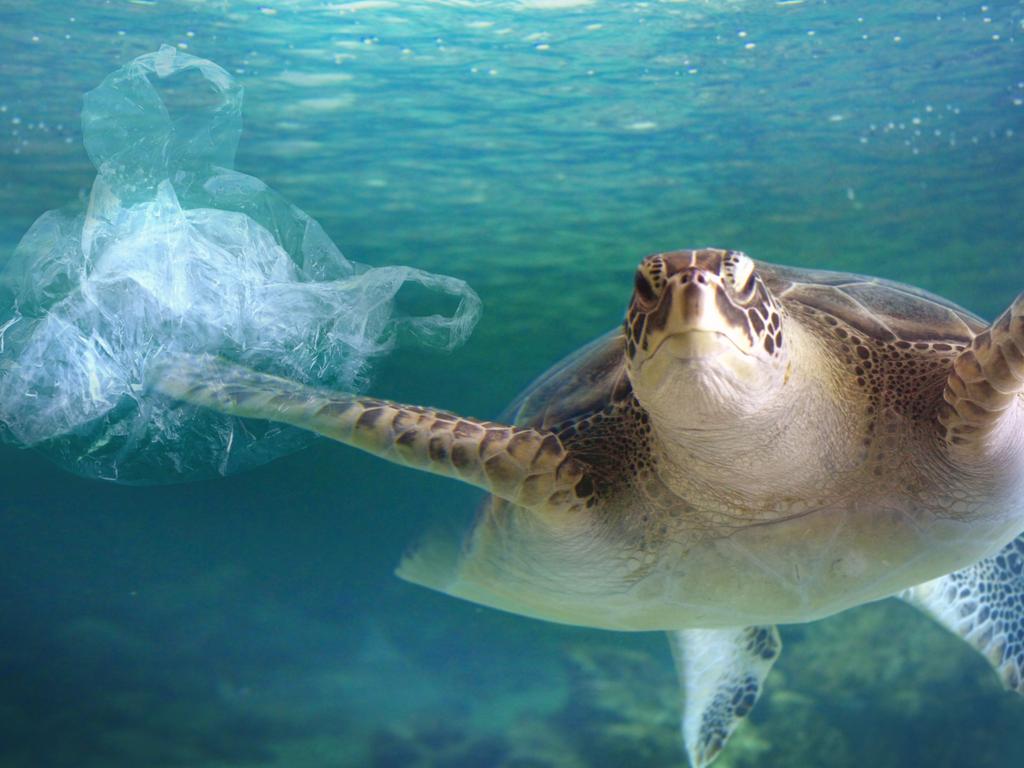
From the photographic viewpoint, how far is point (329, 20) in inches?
277

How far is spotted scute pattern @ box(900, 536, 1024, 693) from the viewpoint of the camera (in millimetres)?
4742

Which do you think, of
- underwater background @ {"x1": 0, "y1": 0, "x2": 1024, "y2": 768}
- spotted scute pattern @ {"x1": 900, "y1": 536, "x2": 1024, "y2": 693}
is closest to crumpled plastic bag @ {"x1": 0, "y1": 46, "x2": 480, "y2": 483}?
underwater background @ {"x1": 0, "y1": 0, "x2": 1024, "y2": 768}

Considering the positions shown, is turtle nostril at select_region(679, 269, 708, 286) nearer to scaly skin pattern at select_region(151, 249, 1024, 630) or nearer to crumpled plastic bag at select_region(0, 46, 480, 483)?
scaly skin pattern at select_region(151, 249, 1024, 630)

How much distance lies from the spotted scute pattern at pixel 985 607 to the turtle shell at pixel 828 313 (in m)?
2.34

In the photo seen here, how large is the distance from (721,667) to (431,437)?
3.54m

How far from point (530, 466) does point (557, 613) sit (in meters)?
1.67

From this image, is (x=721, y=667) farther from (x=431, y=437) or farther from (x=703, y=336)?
(x=703, y=336)

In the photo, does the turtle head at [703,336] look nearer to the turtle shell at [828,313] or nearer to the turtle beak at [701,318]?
the turtle beak at [701,318]

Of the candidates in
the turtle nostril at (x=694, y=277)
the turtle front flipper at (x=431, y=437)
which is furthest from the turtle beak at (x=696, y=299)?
the turtle front flipper at (x=431, y=437)

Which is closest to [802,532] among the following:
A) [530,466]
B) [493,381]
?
[530,466]

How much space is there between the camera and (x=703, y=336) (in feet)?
6.16

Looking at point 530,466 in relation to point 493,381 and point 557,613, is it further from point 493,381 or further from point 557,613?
point 493,381

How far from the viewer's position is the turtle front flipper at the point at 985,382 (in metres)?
2.17

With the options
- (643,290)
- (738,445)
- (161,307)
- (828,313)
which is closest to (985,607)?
(828,313)
